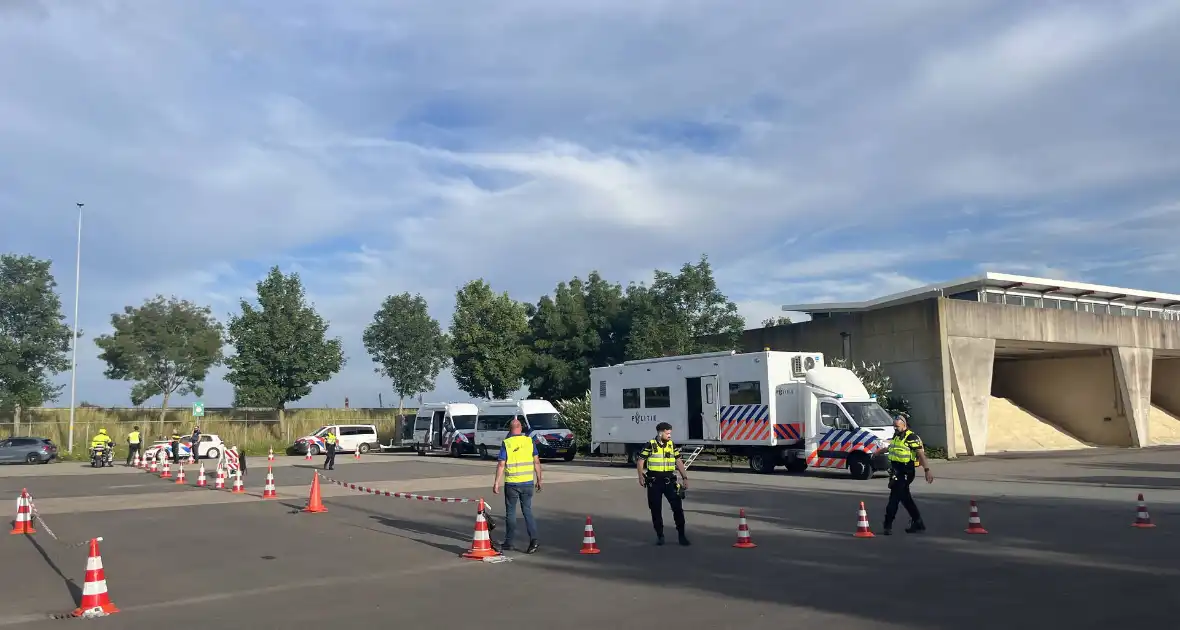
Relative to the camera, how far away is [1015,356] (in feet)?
147

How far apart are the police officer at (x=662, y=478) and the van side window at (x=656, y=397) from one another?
648 inches

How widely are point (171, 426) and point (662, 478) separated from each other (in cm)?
4430

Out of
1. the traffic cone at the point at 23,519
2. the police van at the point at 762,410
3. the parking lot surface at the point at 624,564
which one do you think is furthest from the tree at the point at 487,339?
the traffic cone at the point at 23,519

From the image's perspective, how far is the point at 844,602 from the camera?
8.22m

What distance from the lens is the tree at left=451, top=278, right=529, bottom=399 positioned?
166ft

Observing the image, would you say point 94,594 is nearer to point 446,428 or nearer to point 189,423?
point 446,428

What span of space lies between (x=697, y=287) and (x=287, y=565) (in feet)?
99.6

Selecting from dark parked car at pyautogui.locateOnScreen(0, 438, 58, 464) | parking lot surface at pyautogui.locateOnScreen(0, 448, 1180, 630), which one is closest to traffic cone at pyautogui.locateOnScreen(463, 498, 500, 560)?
parking lot surface at pyautogui.locateOnScreen(0, 448, 1180, 630)

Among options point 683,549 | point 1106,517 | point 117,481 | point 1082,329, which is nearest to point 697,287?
point 1082,329

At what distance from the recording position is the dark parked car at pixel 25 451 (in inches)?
1619

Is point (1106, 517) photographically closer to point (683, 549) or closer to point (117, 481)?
point (683, 549)

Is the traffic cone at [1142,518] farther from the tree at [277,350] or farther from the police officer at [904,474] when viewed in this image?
the tree at [277,350]

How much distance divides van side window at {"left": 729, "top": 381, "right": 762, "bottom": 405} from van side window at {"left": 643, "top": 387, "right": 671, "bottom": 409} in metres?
2.55

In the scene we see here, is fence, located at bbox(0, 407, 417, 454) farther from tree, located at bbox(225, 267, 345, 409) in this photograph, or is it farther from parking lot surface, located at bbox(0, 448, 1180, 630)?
parking lot surface, located at bbox(0, 448, 1180, 630)
